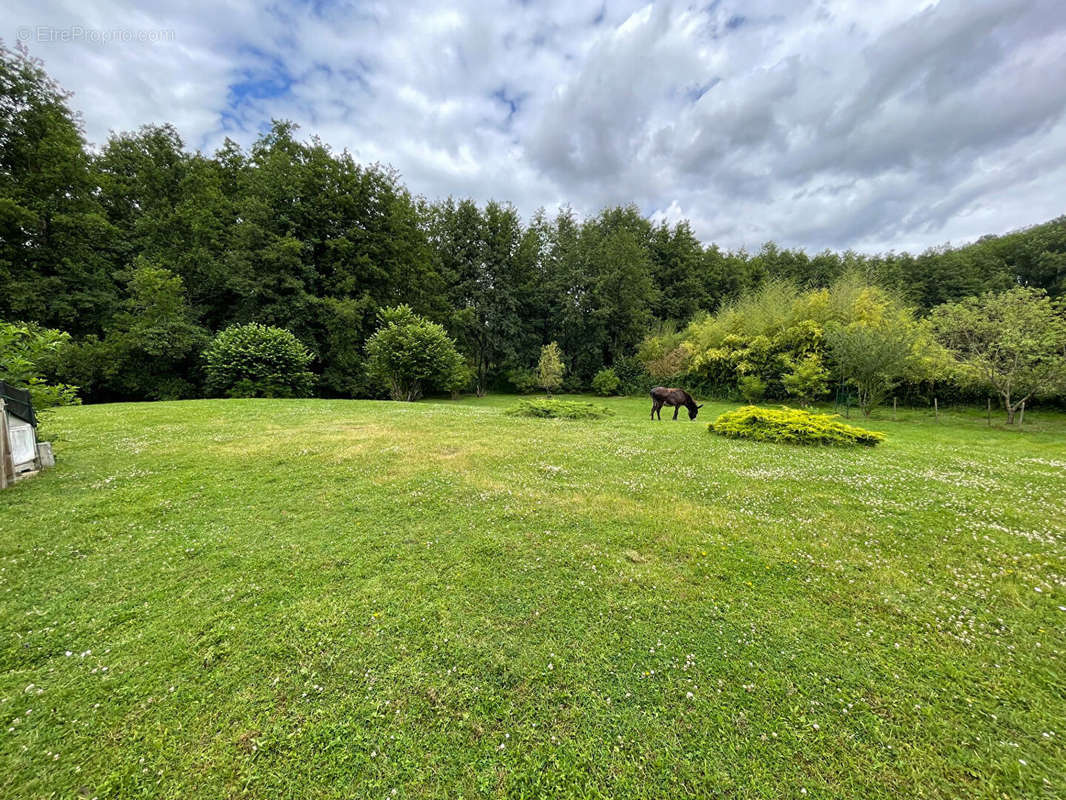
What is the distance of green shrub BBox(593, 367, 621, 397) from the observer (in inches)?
1262

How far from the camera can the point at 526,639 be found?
3059 mm

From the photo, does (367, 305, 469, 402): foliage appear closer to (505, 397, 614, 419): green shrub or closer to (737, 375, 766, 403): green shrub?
(505, 397, 614, 419): green shrub

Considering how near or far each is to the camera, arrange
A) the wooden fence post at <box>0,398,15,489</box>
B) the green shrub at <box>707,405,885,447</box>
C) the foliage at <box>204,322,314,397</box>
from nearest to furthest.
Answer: the wooden fence post at <box>0,398,15,489</box>, the green shrub at <box>707,405,885,447</box>, the foliage at <box>204,322,314,397</box>

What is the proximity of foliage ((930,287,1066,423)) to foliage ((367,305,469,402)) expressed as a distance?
2527 cm

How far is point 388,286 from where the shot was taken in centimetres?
2841

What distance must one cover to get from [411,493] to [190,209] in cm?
3030

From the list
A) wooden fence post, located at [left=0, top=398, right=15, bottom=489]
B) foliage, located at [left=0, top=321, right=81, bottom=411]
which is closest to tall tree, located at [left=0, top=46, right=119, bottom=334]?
foliage, located at [left=0, top=321, right=81, bottom=411]

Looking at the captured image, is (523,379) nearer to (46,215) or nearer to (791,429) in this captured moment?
(791,429)

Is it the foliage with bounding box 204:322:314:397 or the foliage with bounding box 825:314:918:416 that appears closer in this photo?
the foliage with bounding box 825:314:918:416

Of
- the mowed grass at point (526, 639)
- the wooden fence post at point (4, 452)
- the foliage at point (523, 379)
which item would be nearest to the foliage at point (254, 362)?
the mowed grass at point (526, 639)

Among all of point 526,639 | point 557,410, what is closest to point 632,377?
point 557,410

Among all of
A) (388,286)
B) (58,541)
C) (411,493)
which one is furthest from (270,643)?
(388,286)

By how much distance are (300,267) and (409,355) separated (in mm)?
10991

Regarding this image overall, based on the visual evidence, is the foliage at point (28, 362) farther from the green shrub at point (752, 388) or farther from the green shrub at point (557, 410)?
the green shrub at point (752, 388)
